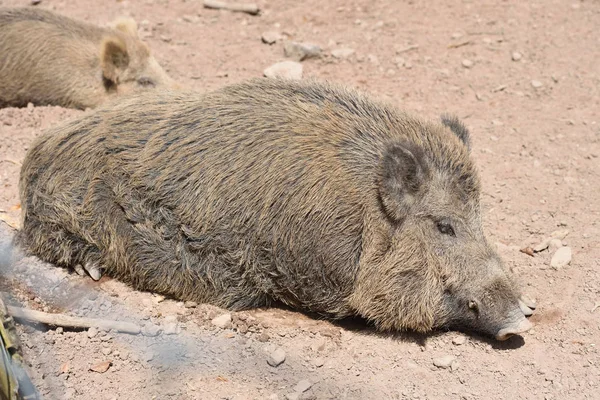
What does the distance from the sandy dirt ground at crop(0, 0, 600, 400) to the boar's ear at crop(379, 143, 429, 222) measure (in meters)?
0.89

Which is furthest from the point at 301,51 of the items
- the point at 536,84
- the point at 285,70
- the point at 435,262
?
the point at 435,262

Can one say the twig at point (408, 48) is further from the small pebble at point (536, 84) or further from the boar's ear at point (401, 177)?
the boar's ear at point (401, 177)

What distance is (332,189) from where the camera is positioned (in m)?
4.44

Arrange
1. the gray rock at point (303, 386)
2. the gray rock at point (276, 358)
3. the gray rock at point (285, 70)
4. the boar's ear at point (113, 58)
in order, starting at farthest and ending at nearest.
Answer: the boar's ear at point (113, 58) → the gray rock at point (285, 70) → the gray rock at point (276, 358) → the gray rock at point (303, 386)

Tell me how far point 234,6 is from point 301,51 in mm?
1573

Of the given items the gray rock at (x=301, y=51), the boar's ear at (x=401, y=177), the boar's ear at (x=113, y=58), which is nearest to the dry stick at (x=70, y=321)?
the boar's ear at (x=401, y=177)

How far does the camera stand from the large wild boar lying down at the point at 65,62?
311 inches

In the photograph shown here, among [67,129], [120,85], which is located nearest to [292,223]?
[67,129]

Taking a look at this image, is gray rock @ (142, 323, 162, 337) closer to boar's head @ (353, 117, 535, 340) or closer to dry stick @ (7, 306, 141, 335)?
dry stick @ (7, 306, 141, 335)

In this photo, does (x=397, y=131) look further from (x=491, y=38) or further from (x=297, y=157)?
(x=491, y=38)

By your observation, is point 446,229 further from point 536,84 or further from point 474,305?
point 536,84

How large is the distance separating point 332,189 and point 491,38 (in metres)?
4.34

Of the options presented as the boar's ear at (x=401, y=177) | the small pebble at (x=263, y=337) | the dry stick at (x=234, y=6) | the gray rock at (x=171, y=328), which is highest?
the boar's ear at (x=401, y=177)

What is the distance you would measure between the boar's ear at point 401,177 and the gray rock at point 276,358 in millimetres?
1085
